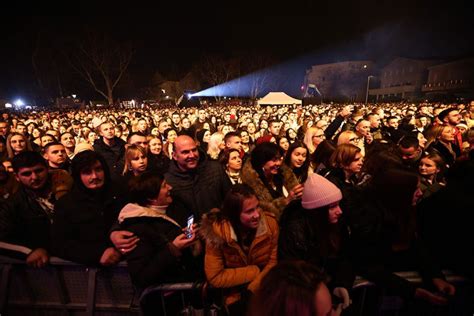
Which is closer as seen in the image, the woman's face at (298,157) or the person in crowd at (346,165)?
the person in crowd at (346,165)

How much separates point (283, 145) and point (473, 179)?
12.6 feet

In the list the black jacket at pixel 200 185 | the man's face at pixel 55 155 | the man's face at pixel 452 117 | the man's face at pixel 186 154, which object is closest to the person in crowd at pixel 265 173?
the black jacket at pixel 200 185

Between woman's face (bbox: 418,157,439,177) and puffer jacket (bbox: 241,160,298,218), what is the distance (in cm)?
186

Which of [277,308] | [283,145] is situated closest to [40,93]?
[283,145]

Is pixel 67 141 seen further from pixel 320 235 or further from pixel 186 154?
pixel 320 235

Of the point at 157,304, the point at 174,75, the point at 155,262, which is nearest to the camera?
the point at 155,262

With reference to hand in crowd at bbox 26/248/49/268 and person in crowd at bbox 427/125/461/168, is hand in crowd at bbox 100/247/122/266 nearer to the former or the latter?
hand in crowd at bbox 26/248/49/268

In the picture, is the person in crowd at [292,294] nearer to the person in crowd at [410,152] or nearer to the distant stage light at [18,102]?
the person in crowd at [410,152]

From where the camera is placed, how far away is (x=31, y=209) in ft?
10.0

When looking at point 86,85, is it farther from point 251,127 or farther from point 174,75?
point 251,127

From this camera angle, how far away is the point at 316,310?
59.0 inches

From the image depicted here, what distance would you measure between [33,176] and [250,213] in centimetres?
256

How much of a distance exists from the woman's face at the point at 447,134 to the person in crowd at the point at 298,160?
122 inches

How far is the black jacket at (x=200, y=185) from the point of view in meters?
3.53
